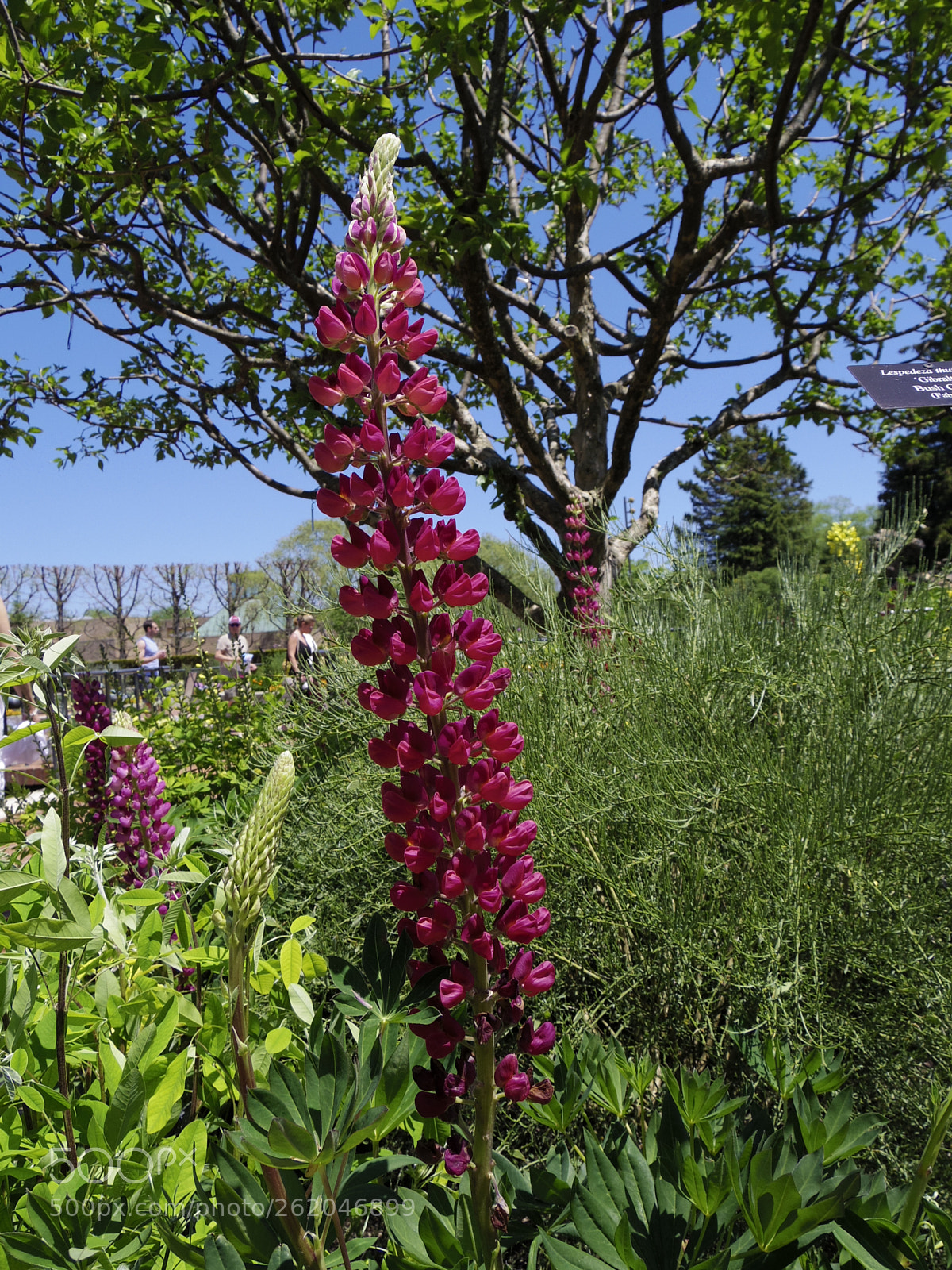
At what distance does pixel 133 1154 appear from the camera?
0.88 m

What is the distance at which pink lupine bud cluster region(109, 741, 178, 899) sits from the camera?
185 centimetres

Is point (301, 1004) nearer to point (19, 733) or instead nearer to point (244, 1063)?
point (244, 1063)

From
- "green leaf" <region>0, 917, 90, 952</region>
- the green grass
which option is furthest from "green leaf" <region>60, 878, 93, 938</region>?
the green grass

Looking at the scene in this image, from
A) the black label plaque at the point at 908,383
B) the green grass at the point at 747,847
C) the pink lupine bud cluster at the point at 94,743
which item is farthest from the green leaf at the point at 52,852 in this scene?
the pink lupine bud cluster at the point at 94,743

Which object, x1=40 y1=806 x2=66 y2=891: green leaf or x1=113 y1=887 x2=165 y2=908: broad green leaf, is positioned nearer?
x1=40 y1=806 x2=66 y2=891: green leaf

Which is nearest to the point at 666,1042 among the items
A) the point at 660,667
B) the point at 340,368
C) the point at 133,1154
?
the point at 660,667

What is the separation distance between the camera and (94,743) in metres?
3.04

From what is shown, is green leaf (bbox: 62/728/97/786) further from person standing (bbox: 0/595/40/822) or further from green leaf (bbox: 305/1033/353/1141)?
green leaf (bbox: 305/1033/353/1141)

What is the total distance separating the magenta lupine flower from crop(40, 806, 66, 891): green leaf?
36cm

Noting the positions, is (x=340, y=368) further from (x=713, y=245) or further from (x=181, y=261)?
(x=181, y=261)

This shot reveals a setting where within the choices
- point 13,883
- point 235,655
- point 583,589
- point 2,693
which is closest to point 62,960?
point 13,883

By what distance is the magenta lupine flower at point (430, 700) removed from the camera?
0.91 meters

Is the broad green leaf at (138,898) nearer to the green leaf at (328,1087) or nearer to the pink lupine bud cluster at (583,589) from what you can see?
the green leaf at (328,1087)

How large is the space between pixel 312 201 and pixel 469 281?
1.42 metres
